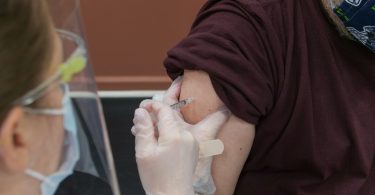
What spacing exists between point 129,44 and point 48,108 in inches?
83.2

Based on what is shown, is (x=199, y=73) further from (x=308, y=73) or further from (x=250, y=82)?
(x=308, y=73)

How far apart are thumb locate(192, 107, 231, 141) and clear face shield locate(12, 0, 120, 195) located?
0.28 m

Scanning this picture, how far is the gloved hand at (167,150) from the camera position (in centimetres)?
104

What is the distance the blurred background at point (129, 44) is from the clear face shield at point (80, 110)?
1708 mm

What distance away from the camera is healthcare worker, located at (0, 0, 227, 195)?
69 cm

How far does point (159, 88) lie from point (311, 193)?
1830mm

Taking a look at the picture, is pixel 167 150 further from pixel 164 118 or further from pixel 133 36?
pixel 133 36

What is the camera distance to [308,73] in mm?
1142

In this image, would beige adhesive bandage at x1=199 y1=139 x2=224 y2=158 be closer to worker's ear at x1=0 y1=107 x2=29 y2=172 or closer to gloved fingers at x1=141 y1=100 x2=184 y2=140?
gloved fingers at x1=141 y1=100 x2=184 y2=140

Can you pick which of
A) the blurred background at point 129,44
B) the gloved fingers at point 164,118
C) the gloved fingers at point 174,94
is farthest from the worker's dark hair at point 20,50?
the blurred background at point 129,44

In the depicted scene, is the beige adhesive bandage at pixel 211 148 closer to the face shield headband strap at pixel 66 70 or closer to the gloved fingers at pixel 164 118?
the gloved fingers at pixel 164 118

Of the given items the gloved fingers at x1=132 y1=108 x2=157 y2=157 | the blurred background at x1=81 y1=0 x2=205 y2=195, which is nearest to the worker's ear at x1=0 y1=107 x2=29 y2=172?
the gloved fingers at x1=132 y1=108 x2=157 y2=157

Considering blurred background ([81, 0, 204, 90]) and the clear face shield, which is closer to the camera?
the clear face shield


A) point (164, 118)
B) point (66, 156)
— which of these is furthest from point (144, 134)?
point (66, 156)
